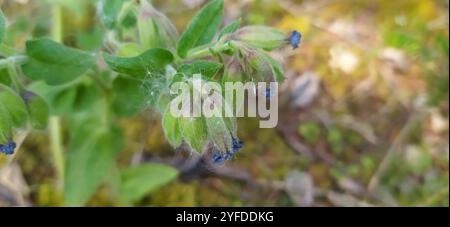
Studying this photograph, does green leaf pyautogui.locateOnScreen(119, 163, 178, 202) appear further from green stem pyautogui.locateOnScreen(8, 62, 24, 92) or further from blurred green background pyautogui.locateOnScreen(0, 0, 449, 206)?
green stem pyautogui.locateOnScreen(8, 62, 24, 92)

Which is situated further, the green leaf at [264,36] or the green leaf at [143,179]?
the green leaf at [143,179]

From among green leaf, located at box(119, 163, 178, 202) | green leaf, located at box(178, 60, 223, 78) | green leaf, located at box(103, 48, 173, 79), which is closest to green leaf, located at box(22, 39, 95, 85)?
green leaf, located at box(103, 48, 173, 79)

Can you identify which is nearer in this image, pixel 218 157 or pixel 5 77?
pixel 218 157

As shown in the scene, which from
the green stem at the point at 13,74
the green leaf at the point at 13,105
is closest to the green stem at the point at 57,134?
the green stem at the point at 13,74

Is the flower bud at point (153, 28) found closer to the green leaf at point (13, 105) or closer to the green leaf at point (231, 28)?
the green leaf at point (231, 28)

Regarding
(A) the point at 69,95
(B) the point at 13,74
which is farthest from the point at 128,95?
(B) the point at 13,74

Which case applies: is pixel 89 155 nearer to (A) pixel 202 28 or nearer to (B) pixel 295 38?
(A) pixel 202 28
